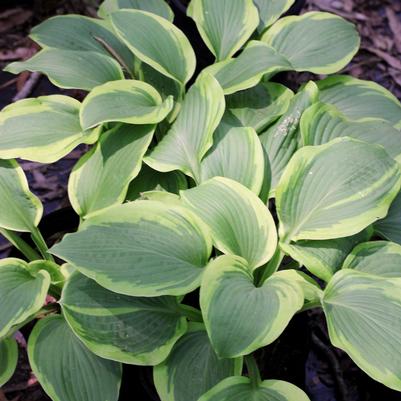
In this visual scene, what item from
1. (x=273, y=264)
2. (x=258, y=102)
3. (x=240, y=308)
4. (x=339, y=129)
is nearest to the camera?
(x=240, y=308)

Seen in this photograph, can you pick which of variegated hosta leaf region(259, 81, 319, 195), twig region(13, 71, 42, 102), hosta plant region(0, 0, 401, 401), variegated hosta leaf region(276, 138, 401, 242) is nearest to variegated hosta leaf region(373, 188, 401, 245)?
hosta plant region(0, 0, 401, 401)

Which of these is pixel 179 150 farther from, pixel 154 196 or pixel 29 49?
pixel 29 49

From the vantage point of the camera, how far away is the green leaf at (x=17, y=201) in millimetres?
1191

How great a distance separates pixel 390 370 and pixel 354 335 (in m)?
0.08

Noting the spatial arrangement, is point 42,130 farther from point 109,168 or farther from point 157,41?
point 157,41

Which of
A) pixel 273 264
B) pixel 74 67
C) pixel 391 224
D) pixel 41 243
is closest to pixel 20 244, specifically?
pixel 41 243

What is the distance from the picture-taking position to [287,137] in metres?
1.23

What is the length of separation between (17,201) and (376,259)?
2.44 feet

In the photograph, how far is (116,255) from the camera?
0.96 metres

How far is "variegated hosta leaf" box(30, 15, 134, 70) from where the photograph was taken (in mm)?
1436

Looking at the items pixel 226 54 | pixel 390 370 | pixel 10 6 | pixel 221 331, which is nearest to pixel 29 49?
pixel 10 6

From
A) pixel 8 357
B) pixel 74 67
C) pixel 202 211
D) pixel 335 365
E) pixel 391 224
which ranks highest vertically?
pixel 74 67

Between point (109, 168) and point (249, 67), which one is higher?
point (249, 67)

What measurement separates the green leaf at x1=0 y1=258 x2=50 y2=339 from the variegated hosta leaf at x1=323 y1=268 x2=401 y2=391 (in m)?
0.51
